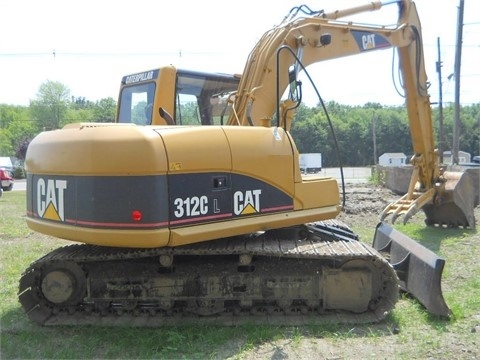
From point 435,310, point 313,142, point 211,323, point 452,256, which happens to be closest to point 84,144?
point 211,323

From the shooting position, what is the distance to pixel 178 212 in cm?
436

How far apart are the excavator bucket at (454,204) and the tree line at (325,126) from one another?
116 feet

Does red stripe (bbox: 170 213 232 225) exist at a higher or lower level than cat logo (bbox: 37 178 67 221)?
lower

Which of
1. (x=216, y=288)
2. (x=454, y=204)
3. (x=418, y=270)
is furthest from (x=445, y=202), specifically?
(x=216, y=288)

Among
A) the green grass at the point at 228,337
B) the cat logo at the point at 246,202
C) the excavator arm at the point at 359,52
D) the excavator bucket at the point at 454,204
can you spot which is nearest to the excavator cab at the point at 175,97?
the excavator arm at the point at 359,52

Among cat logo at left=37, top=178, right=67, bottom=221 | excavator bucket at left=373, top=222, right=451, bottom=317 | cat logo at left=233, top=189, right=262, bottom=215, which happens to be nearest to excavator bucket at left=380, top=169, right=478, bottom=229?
excavator bucket at left=373, top=222, right=451, bottom=317

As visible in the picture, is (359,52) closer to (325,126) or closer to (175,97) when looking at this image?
(175,97)

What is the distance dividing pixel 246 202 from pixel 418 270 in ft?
6.37

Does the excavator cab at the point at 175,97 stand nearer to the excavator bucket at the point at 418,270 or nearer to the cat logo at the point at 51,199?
the cat logo at the point at 51,199

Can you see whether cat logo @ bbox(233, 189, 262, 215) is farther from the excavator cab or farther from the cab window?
the cab window

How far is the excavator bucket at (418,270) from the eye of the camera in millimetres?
4840

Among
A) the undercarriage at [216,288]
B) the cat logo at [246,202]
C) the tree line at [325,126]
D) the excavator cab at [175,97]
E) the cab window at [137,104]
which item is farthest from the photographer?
the tree line at [325,126]

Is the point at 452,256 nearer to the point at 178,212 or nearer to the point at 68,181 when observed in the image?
the point at 178,212

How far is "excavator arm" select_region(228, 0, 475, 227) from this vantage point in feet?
18.9
